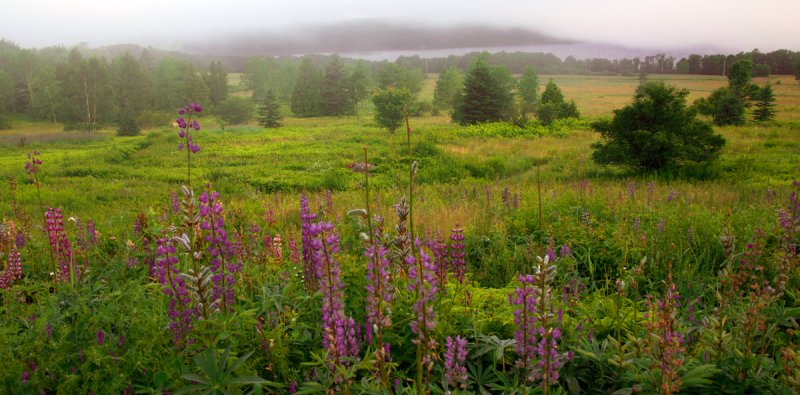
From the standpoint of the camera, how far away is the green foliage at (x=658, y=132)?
1617 centimetres

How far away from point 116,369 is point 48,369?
267 mm

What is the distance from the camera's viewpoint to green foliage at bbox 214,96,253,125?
75.6 metres

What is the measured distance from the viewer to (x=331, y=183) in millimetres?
19125

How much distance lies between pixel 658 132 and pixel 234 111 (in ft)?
233

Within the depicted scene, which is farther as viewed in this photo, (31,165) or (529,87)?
(529,87)

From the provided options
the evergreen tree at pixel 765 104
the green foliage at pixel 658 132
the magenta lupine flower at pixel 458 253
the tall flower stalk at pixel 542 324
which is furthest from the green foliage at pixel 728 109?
the tall flower stalk at pixel 542 324

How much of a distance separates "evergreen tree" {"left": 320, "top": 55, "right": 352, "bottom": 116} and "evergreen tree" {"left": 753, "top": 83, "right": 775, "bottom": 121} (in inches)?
2175

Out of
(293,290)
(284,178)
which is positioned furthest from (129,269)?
(284,178)

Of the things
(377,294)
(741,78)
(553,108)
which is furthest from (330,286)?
(741,78)

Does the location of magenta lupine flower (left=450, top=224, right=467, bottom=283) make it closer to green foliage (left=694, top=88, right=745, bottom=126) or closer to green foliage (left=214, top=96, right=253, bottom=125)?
green foliage (left=694, top=88, right=745, bottom=126)

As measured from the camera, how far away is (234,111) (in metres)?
76.6

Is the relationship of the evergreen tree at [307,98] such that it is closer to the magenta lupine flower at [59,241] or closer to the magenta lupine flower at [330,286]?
the magenta lupine flower at [59,241]

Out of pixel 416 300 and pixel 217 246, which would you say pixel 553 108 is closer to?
pixel 217 246

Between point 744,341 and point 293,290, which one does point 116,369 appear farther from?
point 744,341
